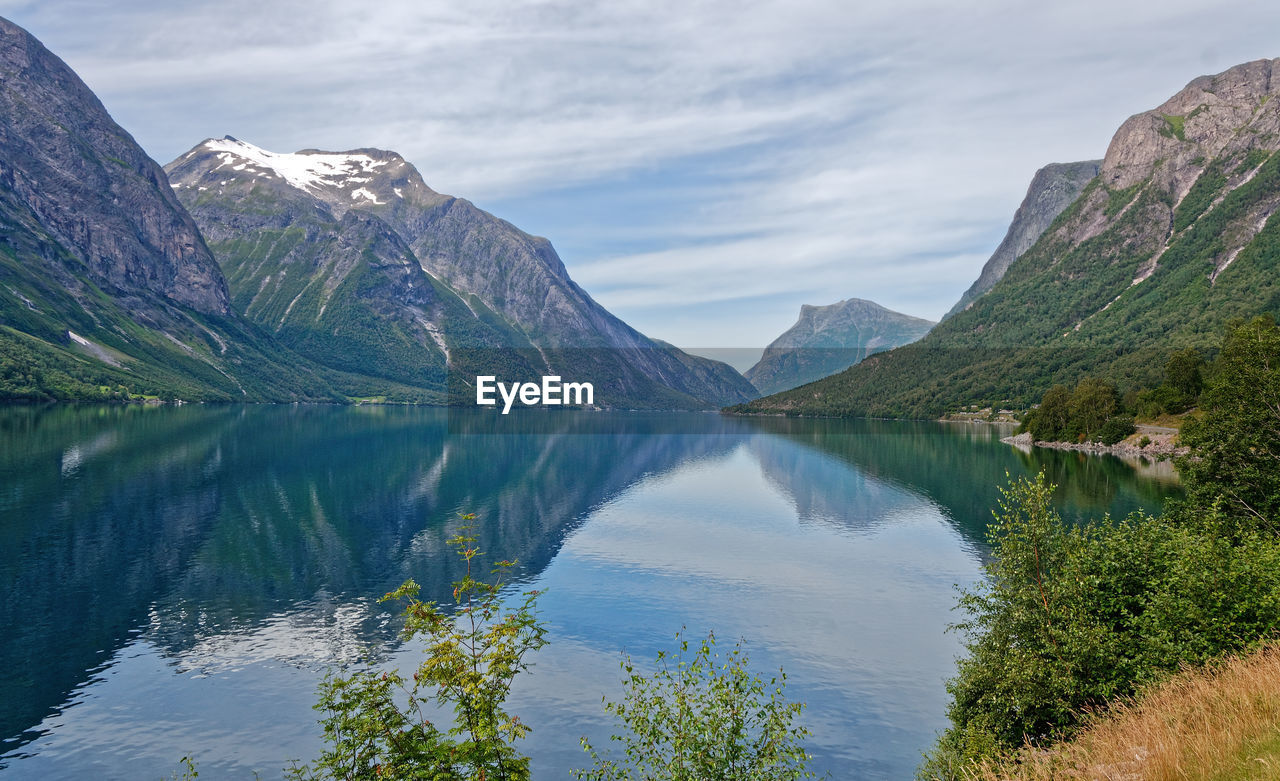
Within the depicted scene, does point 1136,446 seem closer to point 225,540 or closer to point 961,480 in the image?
point 961,480

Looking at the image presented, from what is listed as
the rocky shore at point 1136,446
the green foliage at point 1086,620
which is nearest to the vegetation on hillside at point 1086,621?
the green foliage at point 1086,620

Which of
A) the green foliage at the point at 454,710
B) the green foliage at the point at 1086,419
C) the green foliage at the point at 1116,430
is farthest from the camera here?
the green foliage at the point at 1086,419

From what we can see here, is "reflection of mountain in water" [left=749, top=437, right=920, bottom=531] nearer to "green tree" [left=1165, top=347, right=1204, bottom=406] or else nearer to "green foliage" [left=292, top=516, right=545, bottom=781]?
"green tree" [left=1165, top=347, right=1204, bottom=406]

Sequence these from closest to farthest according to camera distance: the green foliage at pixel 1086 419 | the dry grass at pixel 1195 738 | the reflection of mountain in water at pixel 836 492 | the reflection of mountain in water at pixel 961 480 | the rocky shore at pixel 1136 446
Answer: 1. the dry grass at pixel 1195 738
2. the reflection of mountain in water at pixel 961 480
3. the reflection of mountain in water at pixel 836 492
4. the rocky shore at pixel 1136 446
5. the green foliage at pixel 1086 419

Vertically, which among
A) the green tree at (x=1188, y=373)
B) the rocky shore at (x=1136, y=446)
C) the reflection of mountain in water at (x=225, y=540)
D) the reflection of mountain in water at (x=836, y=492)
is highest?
the green tree at (x=1188, y=373)

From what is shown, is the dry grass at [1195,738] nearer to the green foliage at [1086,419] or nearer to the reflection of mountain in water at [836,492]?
the reflection of mountain in water at [836,492]

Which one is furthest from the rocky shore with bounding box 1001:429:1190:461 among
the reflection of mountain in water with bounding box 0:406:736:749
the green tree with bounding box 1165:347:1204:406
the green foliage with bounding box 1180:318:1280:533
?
the reflection of mountain in water with bounding box 0:406:736:749
